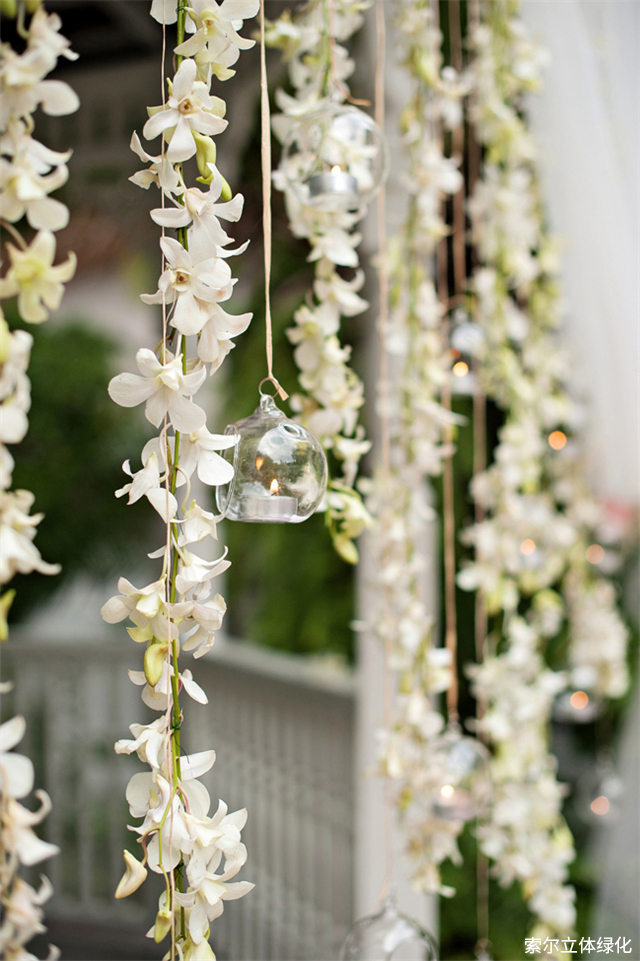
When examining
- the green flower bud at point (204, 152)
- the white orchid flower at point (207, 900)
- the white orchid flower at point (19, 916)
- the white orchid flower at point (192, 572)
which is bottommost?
the white orchid flower at point (207, 900)

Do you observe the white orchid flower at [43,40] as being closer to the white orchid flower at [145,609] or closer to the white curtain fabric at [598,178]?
the white orchid flower at [145,609]

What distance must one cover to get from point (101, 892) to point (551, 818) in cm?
236

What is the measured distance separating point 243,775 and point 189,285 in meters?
2.35

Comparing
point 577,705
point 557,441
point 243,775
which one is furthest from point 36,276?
point 243,775

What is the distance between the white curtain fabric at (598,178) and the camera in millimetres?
1148

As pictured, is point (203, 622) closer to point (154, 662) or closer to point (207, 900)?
point (154, 662)

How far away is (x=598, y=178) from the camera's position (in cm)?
120

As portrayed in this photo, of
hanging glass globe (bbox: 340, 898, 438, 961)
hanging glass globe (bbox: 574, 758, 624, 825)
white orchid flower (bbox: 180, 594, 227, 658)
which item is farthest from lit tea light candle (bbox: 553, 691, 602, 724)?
white orchid flower (bbox: 180, 594, 227, 658)

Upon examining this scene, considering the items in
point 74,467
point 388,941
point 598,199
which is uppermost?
point 598,199

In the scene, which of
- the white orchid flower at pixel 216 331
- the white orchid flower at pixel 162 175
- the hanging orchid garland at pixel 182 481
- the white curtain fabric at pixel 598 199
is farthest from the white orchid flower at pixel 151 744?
the white curtain fabric at pixel 598 199

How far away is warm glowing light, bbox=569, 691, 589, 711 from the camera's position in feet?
4.88

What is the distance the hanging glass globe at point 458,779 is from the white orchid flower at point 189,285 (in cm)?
66

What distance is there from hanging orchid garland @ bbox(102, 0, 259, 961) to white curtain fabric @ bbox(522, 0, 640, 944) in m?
0.89

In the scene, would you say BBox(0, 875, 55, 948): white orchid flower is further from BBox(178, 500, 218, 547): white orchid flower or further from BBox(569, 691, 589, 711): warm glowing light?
BBox(569, 691, 589, 711): warm glowing light
